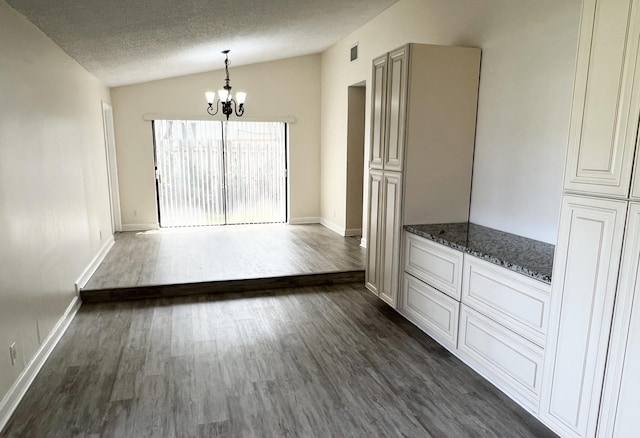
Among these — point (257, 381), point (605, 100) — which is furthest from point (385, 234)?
point (605, 100)

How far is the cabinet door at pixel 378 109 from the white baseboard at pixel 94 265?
10.1 ft

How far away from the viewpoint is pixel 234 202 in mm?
7422

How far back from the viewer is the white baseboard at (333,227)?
6695 millimetres

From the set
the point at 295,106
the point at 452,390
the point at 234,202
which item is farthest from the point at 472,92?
the point at 234,202

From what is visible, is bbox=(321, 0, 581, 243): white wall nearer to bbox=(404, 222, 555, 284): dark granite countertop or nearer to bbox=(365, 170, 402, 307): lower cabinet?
bbox=(404, 222, 555, 284): dark granite countertop

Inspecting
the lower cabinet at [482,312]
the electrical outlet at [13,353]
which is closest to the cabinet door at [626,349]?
the lower cabinet at [482,312]

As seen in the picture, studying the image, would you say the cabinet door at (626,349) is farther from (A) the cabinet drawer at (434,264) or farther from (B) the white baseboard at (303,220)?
(B) the white baseboard at (303,220)

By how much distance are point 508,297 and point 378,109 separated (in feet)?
6.53

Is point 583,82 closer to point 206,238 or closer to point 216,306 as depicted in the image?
point 216,306

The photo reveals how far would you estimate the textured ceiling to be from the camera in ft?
9.98

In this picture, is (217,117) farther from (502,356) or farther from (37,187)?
(502,356)

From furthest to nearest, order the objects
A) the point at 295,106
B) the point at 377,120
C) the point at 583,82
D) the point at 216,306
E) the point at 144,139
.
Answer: the point at 295,106 → the point at 144,139 → the point at 216,306 → the point at 377,120 → the point at 583,82

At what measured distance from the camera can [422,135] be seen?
3369mm

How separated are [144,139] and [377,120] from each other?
180 inches
